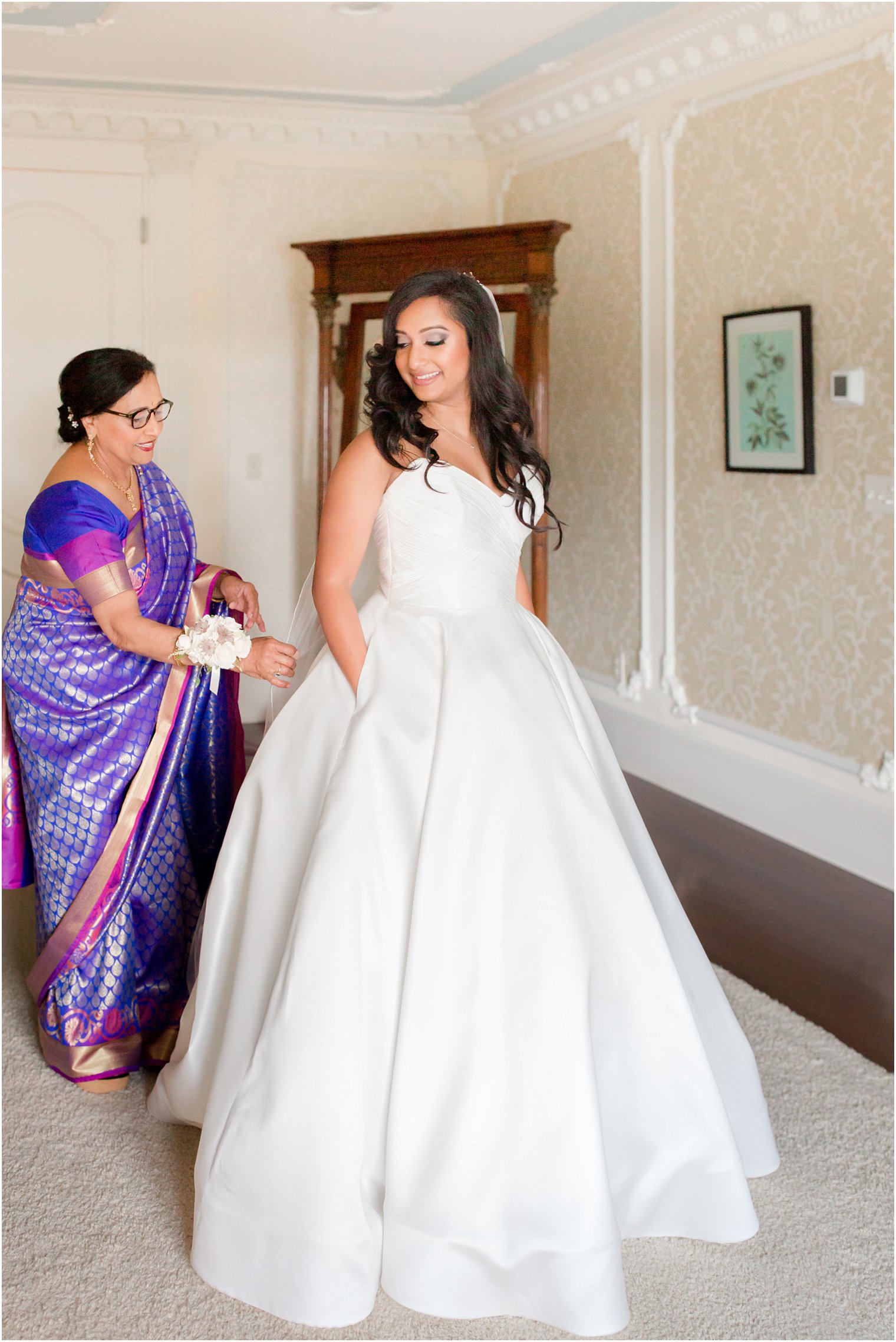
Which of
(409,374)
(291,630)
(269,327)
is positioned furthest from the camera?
(269,327)

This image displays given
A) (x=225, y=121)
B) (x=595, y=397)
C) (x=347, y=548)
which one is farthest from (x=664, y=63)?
(x=347, y=548)

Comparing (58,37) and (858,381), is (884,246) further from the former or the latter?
(58,37)

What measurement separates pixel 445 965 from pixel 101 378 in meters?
1.44

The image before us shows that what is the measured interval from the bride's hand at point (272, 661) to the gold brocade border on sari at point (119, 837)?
0.96ft

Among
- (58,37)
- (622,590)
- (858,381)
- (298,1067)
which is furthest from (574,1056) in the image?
(58,37)

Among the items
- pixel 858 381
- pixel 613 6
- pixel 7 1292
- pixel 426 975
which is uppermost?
pixel 613 6

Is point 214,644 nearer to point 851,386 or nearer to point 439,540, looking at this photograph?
point 439,540

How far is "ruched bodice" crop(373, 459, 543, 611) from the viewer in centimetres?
229

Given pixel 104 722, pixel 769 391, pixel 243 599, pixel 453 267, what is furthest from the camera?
pixel 453 267

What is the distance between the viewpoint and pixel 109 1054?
2.77 m

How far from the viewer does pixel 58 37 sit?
465 cm

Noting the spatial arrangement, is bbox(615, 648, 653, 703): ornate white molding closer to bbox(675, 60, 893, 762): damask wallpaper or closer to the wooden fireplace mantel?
bbox(675, 60, 893, 762): damask wallpaper

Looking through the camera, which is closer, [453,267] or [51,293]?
[453,267]

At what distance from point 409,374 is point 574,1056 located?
1274 mm
